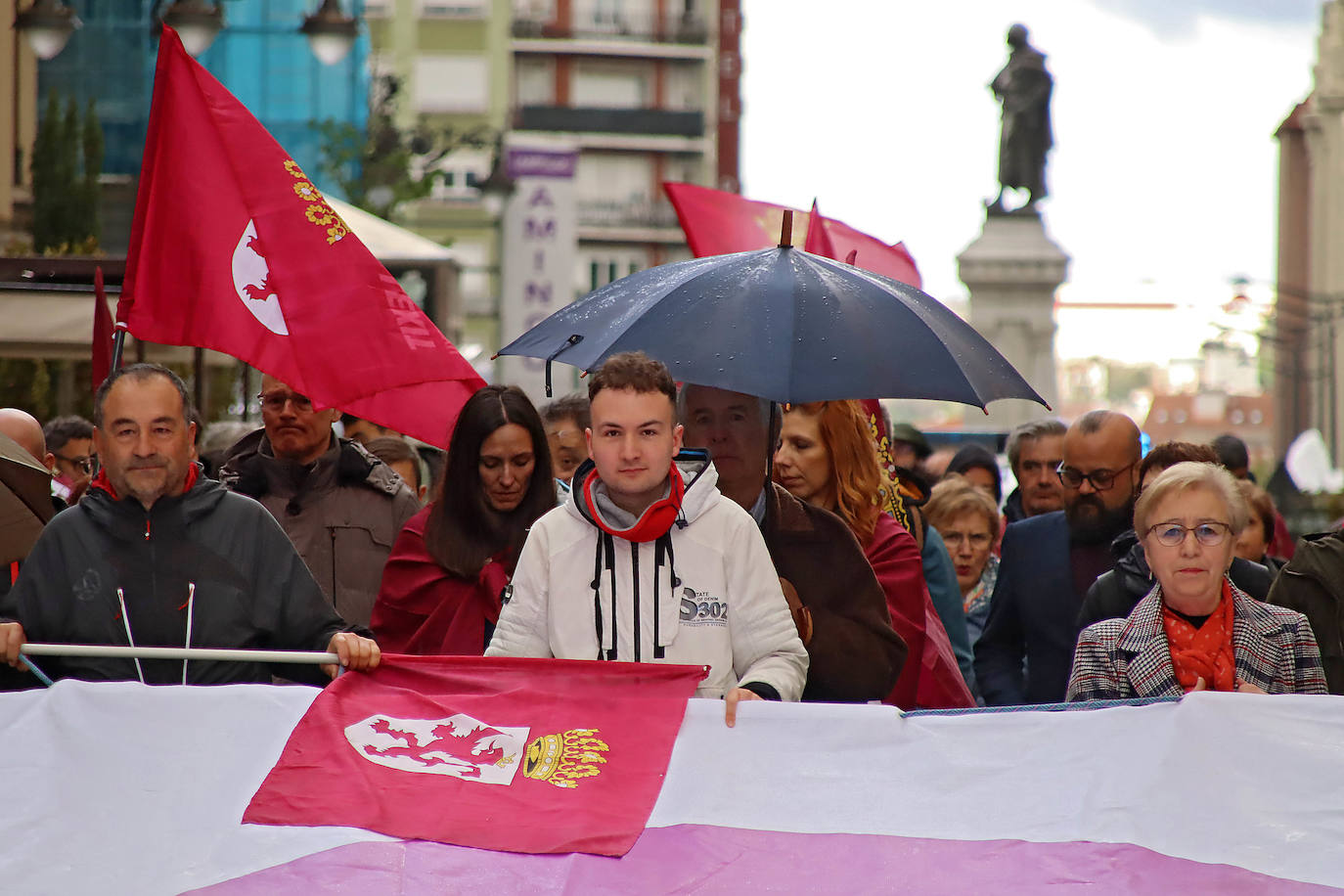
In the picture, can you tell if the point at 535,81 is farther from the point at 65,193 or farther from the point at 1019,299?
the point at 1019,299

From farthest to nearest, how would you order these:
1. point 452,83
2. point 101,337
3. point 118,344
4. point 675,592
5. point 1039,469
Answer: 1. point 452,83
2. point 1039,469
3. point 101,337
4. point 118,344
5. point 675,592

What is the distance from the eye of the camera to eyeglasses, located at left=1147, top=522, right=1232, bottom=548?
4574 millimetres

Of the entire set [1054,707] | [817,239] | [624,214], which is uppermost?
[624,214]

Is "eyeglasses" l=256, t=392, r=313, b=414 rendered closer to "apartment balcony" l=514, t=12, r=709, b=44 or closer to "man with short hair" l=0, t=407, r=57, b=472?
"man with short hair" l=0, t=407, r=57, b=472

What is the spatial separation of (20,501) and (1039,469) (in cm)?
457

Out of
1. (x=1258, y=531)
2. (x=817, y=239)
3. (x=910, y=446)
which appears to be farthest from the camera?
(x=910, y=446)

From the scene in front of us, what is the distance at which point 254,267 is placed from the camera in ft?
20.4

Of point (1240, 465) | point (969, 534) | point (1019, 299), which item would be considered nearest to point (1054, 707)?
point (969, 534)

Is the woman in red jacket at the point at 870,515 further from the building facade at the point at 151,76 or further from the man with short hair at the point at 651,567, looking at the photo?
the building facade at the point at 151,76

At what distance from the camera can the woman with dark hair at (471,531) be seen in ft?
17.8

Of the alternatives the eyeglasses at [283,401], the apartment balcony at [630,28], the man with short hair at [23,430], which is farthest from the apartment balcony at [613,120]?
the eyeglasses at [283,401]

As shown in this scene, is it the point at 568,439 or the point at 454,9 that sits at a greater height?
the point at 454,9

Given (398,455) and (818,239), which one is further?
(398,455)

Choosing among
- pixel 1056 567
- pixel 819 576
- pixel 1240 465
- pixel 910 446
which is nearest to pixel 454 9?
pixel 910 446
